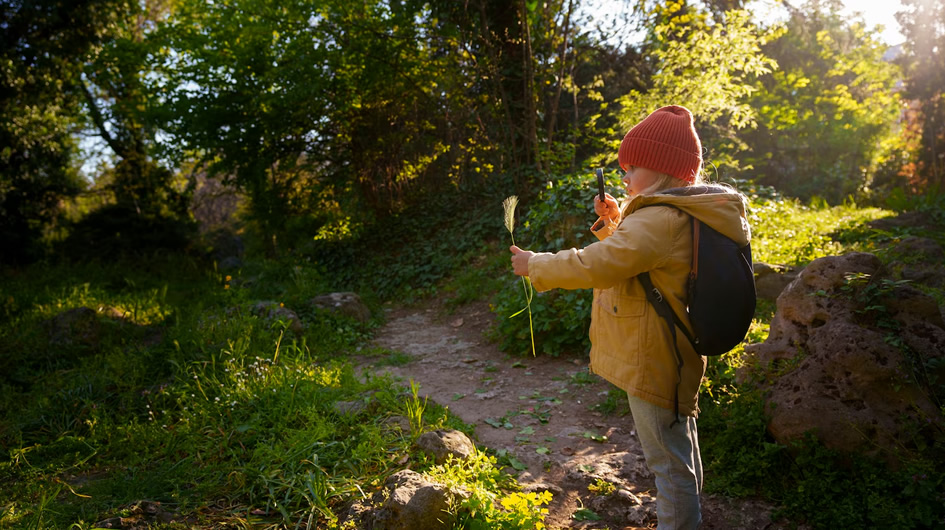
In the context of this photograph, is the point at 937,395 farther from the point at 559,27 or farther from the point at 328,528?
the point at 559,27

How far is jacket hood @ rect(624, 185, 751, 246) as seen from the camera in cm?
209

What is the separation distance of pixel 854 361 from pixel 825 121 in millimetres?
18235

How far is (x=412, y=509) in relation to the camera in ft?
8.25

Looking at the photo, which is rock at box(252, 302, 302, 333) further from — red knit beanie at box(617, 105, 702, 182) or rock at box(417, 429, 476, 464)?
red knit beanie at box(617, 105, 702, 182)

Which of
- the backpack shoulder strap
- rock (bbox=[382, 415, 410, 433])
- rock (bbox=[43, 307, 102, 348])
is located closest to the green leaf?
the backpack shoulder strap

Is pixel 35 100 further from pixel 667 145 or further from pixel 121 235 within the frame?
pixel 667 145

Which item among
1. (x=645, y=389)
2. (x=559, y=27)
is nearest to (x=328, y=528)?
(x=645, y=389)

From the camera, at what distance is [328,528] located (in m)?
2.68

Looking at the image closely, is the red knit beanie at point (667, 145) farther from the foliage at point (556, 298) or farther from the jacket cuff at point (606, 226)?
the foliage at point (556, 298)

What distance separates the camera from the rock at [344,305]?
24.1ft

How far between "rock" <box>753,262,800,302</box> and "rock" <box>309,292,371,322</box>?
4.76 metres

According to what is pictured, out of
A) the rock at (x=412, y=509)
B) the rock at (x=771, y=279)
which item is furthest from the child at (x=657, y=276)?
the rock at (x=771, y=279)

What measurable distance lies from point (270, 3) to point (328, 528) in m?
9.67

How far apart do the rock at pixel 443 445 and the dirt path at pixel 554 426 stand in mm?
377
